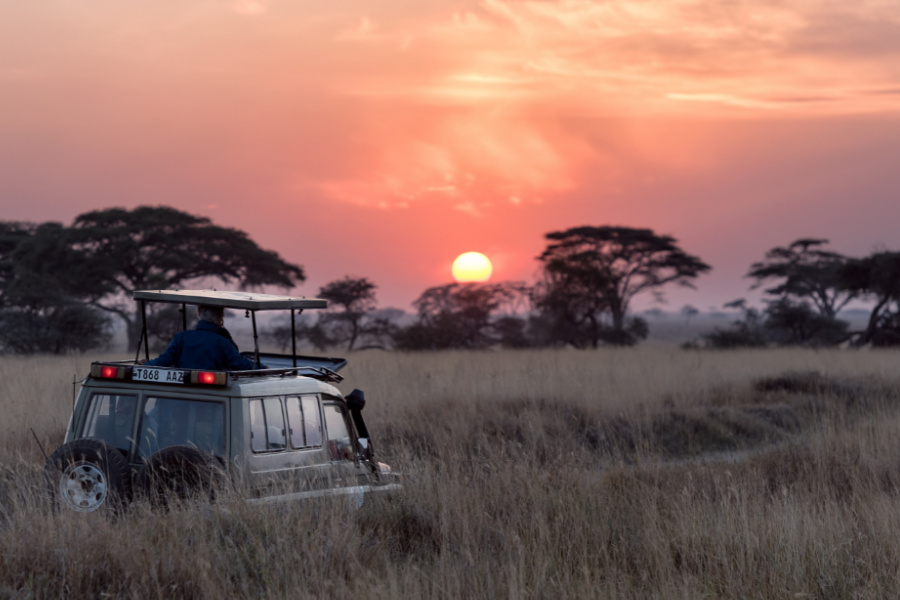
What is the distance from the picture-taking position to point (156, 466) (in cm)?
546

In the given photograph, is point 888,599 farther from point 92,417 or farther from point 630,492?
point 92,417

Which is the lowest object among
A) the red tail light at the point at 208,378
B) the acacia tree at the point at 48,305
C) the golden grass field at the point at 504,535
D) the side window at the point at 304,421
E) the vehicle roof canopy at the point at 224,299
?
the golden grass field at the point at 504,535

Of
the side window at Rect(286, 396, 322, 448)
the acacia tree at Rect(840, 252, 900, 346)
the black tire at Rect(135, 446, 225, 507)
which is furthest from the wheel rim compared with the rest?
the acacia tree at Rect(840, 252, 900, 346)

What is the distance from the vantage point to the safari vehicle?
18.0 ft

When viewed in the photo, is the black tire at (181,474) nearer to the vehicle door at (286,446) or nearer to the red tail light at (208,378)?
the vehicle door at (286,446)

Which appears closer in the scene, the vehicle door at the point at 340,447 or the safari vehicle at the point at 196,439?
the safari vehicle at the point at 196,439

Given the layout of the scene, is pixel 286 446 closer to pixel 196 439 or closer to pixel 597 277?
pixel 196 439

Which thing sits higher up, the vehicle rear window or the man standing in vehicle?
the man standing in vehicle

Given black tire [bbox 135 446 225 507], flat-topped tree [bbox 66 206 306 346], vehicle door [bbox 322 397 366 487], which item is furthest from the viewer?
flat-topped tree [bbox 66 206 306 346]

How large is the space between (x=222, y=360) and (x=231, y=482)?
113 centimetres

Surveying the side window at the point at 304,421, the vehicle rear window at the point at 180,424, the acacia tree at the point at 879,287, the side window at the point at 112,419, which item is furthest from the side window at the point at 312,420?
the acacia tree at the point at 879,287

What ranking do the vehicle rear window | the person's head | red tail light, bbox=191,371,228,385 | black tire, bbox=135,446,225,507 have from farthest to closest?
1. the person's head
2. the vehicle rear window
3. red tail light, bbox=191,371,228,385
4. black tire, bbox=135,446,225,507

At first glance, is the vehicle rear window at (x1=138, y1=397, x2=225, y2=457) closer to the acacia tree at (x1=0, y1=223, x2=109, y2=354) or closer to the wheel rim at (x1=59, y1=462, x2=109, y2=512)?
the wheel rim at (x1=59, y1=462, x2=109, y2=512)

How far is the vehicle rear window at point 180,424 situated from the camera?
564cm
